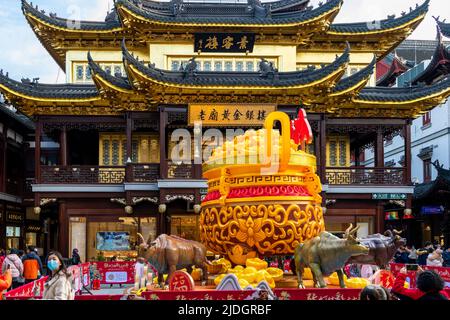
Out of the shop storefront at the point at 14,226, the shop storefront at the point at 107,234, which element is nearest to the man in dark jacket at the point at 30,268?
the shop storefront at the point at 107,234

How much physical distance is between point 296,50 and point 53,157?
12.9 metres

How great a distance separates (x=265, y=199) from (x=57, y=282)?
2.95 m

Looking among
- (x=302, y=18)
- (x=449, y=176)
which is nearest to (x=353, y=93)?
(x=302, y=18)

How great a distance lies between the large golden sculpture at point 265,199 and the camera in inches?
324

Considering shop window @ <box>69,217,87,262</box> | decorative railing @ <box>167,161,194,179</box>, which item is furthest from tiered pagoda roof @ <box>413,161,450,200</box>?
shop window @ <box>69,217,87,262</box>

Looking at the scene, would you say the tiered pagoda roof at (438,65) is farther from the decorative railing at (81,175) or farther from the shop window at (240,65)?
the decorative railing at (81,175)

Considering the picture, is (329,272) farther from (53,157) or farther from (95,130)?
(53,157)

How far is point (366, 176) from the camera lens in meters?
23.1

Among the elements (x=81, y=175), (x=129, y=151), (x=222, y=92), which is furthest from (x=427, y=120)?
(x=81, y=175)

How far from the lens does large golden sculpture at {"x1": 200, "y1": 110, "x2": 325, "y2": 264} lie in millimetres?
8219

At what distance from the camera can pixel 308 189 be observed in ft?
28.1

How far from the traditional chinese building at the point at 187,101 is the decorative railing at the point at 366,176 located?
0.04 m
